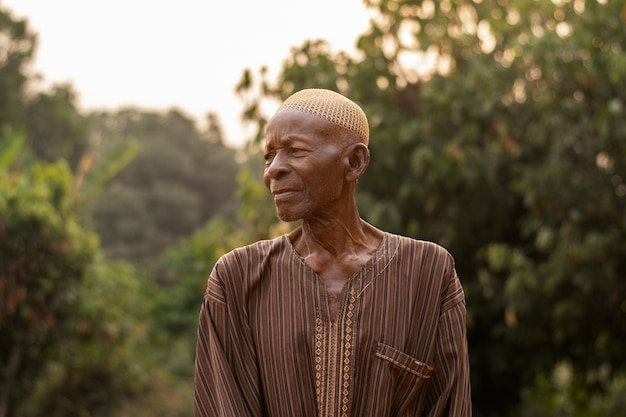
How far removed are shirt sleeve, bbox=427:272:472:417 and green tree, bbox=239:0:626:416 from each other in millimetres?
4161

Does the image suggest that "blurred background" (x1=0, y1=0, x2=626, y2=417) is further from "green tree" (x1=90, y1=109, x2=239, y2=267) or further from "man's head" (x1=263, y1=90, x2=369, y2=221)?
"green tree" (x1=90, y1=109, x2=239, y2=267)

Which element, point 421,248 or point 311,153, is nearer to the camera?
point 311,153

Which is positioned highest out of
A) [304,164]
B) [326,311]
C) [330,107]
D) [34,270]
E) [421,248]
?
[330,107]

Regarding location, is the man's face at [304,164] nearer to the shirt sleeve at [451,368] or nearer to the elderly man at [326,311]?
the elderly man at [326,311]

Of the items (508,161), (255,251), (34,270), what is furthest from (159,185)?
(255,251)

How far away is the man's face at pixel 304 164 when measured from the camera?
2.55 metres

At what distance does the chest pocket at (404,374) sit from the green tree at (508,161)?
4.27 meters

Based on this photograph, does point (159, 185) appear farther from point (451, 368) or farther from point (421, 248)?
point (451, 368)

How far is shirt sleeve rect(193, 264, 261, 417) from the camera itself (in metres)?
2.55

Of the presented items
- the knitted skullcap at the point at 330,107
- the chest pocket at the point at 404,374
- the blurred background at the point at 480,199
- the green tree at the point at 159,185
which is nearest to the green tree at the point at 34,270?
the blurred background at the point at 480,199

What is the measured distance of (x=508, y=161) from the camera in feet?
27.4

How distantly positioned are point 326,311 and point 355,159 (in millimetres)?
415

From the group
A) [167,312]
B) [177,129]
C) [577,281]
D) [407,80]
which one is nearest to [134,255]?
[177,129]

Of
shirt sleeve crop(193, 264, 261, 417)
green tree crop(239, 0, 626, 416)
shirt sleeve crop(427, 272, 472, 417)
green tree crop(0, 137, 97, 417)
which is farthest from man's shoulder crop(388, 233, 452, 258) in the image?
green tree crop(0, 137, 97, 417)
